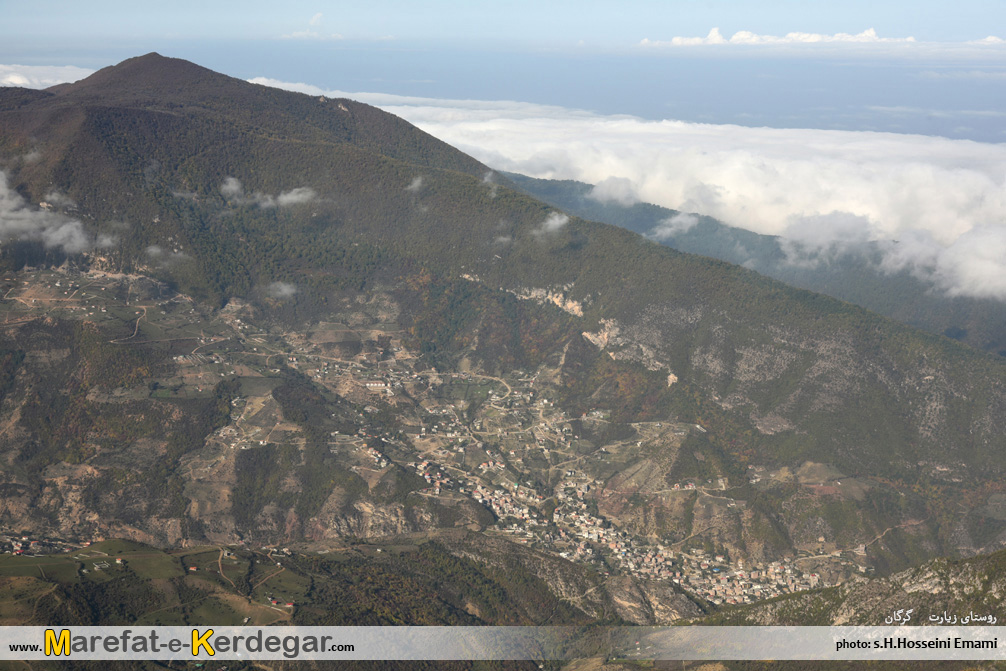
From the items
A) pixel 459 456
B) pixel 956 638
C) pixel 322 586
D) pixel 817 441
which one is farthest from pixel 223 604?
pixel 817 441

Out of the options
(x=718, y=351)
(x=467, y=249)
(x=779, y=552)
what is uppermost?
(x=467, y=249)

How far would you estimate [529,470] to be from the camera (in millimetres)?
145875

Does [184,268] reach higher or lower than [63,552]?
higher

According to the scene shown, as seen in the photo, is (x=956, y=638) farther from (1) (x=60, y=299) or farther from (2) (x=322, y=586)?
(1) (x=60, y=299)

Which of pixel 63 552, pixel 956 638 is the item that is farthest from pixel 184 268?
pixel 956 638

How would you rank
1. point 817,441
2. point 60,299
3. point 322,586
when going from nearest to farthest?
point 322,586, point 817,441, point 60,299

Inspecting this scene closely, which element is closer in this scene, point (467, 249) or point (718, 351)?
point (718, 351)

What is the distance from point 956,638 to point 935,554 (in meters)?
45.1

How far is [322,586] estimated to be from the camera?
10031 centimetres

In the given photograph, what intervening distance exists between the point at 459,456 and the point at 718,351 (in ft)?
177

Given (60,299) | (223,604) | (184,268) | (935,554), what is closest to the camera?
(223,604)

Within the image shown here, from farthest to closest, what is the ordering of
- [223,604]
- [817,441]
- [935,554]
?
[817,441] → [935,554] → [223,604]

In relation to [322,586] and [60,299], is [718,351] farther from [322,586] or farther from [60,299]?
[60,299]

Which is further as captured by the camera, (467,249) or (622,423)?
(467,249)
